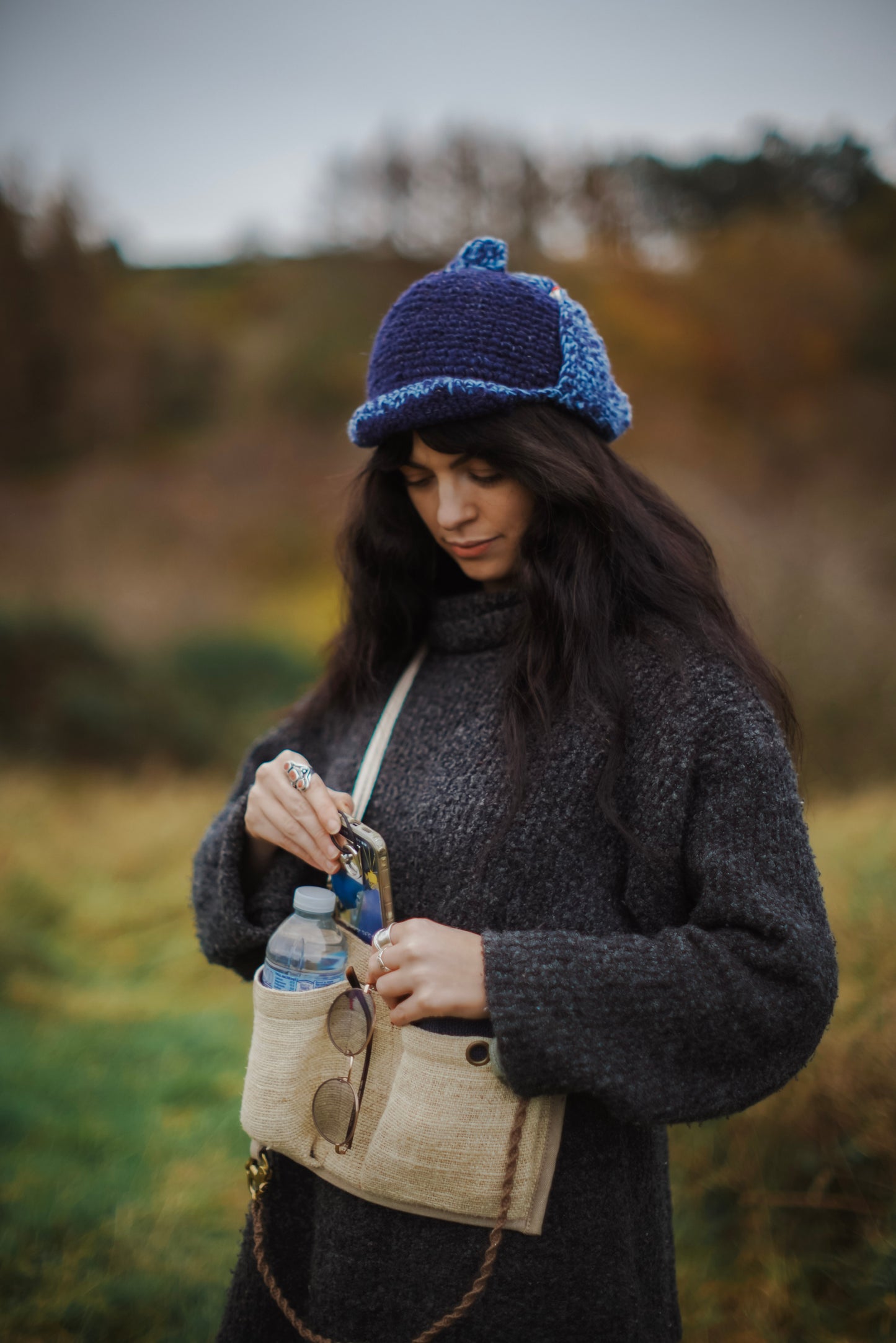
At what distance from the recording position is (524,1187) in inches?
41.1

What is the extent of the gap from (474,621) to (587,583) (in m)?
0.27

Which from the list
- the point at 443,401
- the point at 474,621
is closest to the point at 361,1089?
the point at 474,621

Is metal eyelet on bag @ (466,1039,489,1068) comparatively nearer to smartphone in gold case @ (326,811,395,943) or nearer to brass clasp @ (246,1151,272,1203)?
smartphone in gold case @ (326,811,395,943)

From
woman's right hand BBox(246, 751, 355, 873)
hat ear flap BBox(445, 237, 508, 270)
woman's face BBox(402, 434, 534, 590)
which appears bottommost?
woman's right hand BBox(246, 751, 355, 873)

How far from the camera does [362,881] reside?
1.20 meters

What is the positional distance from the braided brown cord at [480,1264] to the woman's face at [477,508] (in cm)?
82

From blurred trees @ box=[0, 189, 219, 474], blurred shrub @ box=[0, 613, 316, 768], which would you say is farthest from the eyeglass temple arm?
blurred trees @ box=[0, 189, 219, 474]

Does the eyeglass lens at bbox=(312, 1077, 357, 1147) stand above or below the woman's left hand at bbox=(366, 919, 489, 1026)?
below

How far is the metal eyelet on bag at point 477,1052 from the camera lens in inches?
41.0

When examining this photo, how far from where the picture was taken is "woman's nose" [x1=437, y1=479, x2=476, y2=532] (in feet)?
4.49

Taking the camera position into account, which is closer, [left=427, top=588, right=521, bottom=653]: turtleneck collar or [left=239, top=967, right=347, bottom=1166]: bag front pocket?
[left=239, top=967, right=347, bottom=1166]: bag front pocket

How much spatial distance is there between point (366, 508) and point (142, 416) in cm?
833

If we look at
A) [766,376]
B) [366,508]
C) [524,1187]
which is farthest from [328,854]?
[766,376]

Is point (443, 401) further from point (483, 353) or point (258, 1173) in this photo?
→ point (258, 1173)
